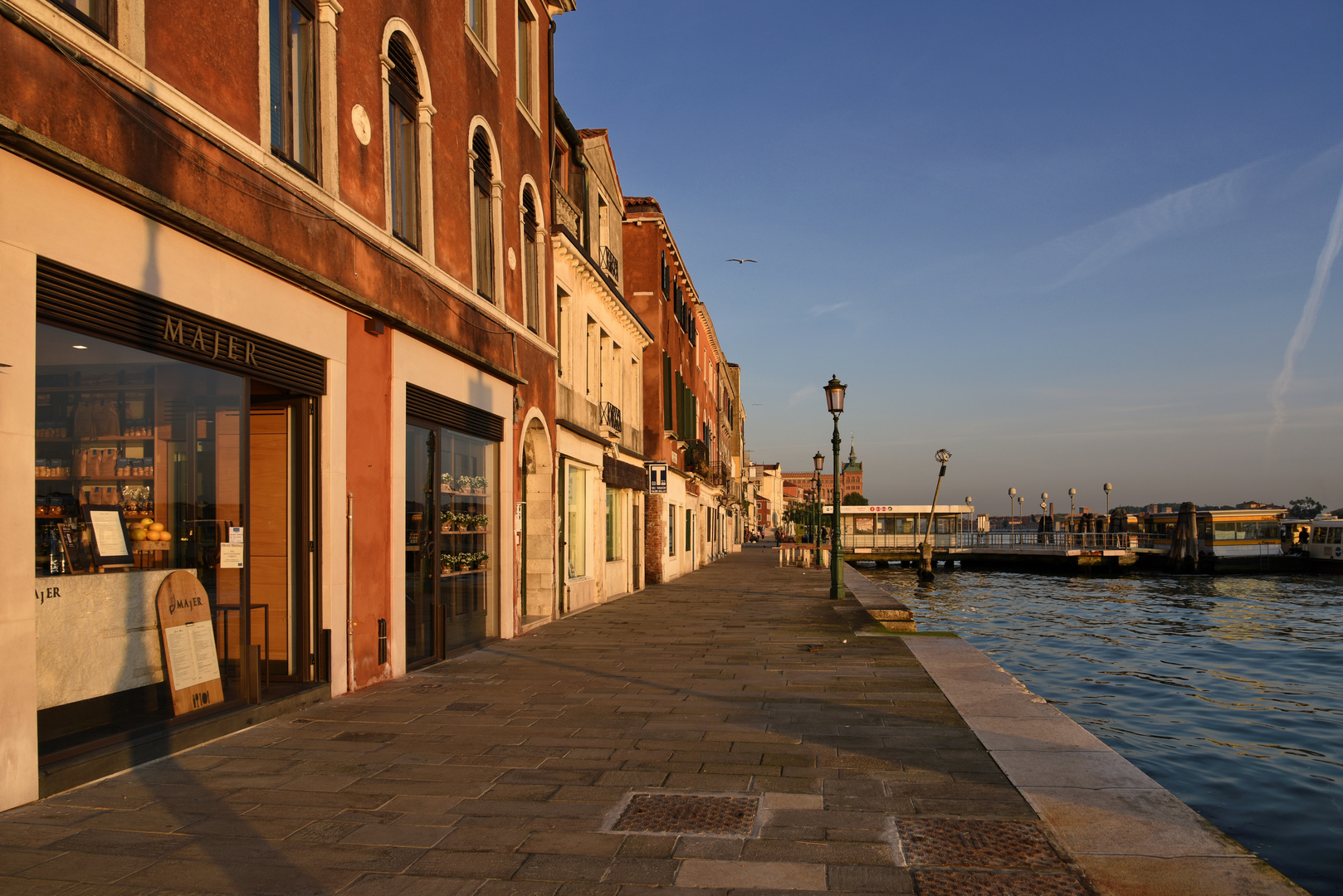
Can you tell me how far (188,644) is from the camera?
6.80 meters

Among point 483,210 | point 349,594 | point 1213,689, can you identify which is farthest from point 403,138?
point 1213,689

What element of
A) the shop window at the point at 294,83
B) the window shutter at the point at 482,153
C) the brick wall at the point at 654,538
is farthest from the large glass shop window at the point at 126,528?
the brick wall at the point at 654,538

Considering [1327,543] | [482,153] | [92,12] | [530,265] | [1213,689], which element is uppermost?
[482,153]

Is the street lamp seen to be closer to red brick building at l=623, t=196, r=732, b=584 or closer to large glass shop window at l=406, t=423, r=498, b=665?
red brick building at l=623, t=196, r=732, b=584

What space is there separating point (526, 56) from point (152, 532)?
10.9m

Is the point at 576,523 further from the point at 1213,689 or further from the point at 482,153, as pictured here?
the point at 1213,689

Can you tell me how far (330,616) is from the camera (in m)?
8.44

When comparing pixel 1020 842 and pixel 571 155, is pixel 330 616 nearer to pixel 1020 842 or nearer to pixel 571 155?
pixel 1020 842

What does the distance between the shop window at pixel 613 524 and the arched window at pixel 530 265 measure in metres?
6.68

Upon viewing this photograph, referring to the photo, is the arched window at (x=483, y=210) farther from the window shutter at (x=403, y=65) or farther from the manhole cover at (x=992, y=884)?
the manhole cover at (x=992, y=884)

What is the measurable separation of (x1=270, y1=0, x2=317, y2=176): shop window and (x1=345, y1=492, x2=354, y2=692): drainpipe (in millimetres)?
3004

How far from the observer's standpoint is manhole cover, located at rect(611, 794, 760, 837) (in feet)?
15.6

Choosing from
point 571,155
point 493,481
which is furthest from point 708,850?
point 571,155

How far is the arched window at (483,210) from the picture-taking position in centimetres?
1246
